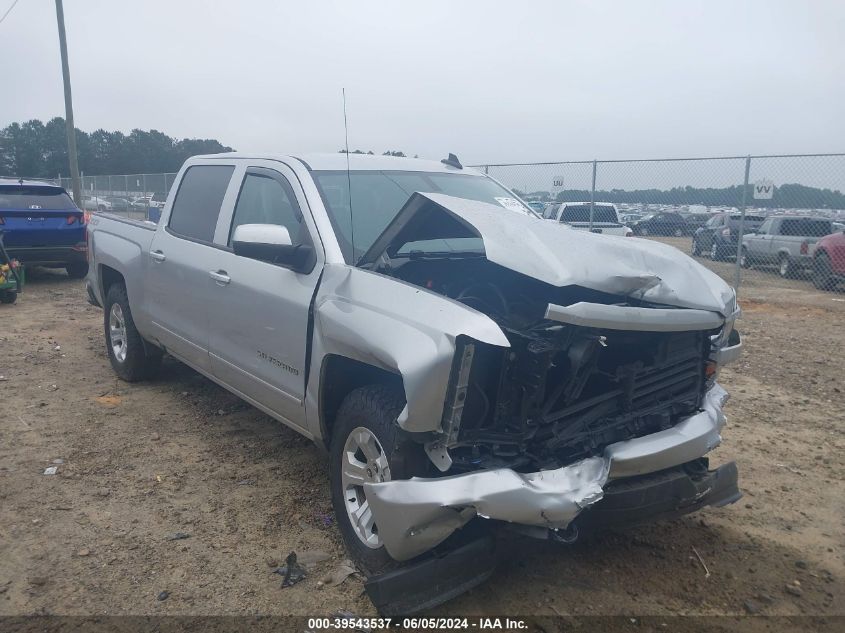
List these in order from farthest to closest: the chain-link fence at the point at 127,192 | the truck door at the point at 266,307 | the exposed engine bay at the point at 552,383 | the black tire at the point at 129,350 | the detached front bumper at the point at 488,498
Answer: the chain-link fence at the point at 127,192 < the black tire at the point at 129,350 < the truck door at the point at 266,307 < the exposed engine bay at the point at 552,383 < the detached front bumper at the point at 488,498

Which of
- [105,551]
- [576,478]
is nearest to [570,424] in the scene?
[576,478]

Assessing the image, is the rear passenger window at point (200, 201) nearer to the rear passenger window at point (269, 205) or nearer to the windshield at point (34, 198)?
the rear passenger window at point (269, 205)

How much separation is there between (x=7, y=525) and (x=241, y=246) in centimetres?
190

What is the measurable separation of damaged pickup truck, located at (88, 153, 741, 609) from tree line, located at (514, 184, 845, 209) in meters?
8.73

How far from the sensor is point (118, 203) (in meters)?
24.8

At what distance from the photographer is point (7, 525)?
3.59 m

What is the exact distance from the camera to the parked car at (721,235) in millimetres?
15523

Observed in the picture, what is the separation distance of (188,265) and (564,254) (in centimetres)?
272

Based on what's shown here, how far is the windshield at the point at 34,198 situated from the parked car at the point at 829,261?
44.1 ft

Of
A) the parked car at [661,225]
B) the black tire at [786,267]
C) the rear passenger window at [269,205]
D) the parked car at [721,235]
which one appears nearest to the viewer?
the rear passenger window at [269,205]

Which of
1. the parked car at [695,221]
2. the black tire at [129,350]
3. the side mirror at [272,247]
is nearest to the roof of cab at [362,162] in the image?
the side mirror at [272,247]

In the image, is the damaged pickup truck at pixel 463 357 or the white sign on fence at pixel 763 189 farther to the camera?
the white sign on fence at pixel 763 189

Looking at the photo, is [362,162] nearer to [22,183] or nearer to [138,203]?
[22,183]

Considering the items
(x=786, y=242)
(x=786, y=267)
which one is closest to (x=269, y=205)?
(x=786, y=242)
